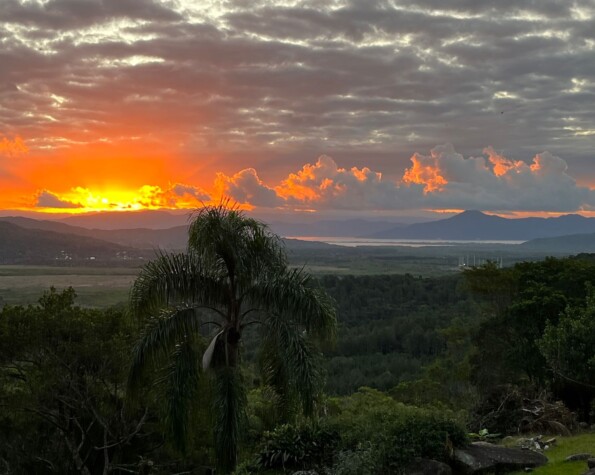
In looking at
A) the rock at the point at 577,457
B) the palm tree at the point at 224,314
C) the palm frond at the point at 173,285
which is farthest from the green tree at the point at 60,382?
the rock at the point at 577,457

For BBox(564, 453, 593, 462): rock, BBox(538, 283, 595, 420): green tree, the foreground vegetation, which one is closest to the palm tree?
the foreground vegetation

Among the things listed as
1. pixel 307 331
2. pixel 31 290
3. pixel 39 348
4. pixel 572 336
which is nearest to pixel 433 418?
pixel 307 331

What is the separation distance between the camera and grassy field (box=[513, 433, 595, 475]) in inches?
406

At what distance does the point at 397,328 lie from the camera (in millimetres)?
73562

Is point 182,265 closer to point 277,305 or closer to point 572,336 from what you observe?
point 277,305

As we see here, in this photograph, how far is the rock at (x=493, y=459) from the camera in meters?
10.6

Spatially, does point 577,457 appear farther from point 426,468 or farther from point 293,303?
point 293,303

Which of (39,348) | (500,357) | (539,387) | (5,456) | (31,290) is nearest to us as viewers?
(39,348)

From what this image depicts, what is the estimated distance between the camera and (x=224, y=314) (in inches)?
447

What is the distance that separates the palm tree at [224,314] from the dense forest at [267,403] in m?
0.69

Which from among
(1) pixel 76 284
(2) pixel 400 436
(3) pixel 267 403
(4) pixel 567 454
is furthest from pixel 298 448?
(1) pixel 76 284

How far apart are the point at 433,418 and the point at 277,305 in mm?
3910

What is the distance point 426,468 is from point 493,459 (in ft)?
4.51

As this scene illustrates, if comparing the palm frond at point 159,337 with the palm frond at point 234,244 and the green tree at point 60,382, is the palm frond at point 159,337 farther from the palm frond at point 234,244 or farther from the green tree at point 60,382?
the green tree at point 60,382
